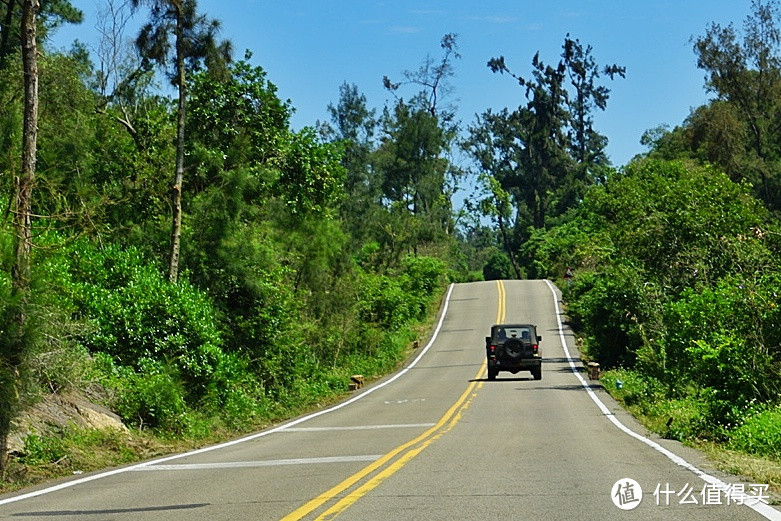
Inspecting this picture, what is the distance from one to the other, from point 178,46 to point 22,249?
46.2 ft

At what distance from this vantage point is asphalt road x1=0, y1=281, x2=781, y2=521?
8.93 meters

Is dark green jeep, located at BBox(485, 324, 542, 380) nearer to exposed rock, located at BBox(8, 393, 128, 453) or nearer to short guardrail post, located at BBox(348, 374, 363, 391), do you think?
short guardrail post, located at BBox(348, 374, 363, 391)

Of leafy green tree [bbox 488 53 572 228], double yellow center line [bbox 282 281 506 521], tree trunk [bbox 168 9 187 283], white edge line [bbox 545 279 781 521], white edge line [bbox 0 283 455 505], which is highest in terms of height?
leafy green tree [bbox 488 53 572 228]

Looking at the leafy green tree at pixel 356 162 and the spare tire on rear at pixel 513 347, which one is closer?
the spare tire on rear at pixel 513 347

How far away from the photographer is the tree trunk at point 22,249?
13.5m

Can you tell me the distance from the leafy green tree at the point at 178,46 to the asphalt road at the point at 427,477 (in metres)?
6.59

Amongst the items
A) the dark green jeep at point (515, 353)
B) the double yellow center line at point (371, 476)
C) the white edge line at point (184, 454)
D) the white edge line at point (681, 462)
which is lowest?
the white edge line at point (184, 454)

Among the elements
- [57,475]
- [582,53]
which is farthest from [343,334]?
[582,53]

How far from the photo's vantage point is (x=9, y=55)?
37000 millimetres

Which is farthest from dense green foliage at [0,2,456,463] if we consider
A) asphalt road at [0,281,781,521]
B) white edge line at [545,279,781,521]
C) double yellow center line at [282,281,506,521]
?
white edge line at [545,279,781,521]

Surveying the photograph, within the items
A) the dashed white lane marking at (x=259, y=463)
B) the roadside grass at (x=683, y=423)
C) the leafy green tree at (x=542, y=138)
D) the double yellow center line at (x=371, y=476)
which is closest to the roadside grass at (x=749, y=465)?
the roadside grass at (x=683, y=423)

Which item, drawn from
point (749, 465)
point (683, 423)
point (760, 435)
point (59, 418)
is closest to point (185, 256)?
point (59, 418)

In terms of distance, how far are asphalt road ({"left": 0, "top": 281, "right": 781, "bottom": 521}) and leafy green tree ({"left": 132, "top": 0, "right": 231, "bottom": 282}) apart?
6.59 metres

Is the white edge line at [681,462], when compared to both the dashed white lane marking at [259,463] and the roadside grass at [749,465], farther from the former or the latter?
the dashed white lane marking at [259,463]
